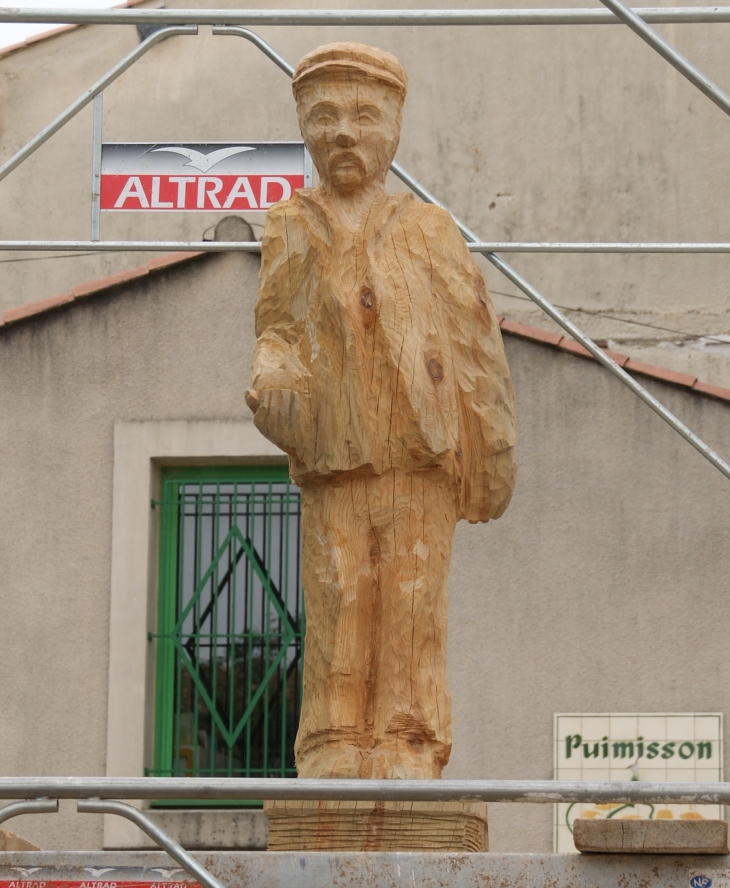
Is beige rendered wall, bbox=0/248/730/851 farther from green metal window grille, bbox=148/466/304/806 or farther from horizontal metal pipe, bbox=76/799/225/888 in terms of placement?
horizontal metal pipe, bbox=76/799/225/888

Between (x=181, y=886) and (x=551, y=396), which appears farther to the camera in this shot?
(x=551, y=396)

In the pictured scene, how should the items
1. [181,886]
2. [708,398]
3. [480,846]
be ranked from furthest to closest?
[708,398], [480,846], [181,886]

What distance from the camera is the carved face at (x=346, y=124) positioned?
6.13m

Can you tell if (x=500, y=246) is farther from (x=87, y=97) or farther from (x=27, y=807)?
(x=27, y=807)

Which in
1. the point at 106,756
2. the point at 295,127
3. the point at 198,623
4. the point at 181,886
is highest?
the point at 295,127

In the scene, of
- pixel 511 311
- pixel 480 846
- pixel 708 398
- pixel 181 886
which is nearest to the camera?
pixel 181 886

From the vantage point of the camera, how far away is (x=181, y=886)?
16.2ft

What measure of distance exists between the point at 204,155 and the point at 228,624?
2.48m

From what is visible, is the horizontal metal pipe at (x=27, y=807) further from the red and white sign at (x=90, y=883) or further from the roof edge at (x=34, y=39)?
the roof edge at (x=34, y=39)

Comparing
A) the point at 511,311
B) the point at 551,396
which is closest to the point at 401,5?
the point at 511,311

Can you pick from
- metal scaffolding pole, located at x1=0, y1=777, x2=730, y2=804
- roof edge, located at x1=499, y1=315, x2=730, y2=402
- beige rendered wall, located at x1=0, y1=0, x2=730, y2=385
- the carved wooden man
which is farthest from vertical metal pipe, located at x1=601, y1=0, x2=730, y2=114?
beige rendered wall, located at x1=0, y1=0, x2=730, y2=385

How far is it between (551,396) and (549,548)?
746mm

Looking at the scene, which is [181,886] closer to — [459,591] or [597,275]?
[459,591]

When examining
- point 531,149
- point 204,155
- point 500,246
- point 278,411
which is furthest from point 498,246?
point 531,149
